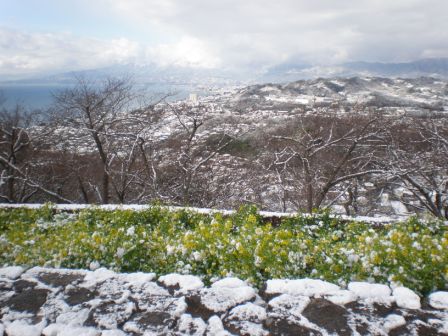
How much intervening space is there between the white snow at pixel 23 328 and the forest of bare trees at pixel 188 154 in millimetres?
7416

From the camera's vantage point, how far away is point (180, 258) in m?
3.82

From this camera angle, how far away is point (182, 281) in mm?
3271

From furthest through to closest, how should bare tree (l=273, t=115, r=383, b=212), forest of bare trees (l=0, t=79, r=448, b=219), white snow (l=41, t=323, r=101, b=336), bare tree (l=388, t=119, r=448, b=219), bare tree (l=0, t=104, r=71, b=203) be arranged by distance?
bare tree (l=0, t=104, r=71, b=203)
bare tree (l=273, t=115, r=383, b=212)
forest of bare trees (l=0, t=79, r=448, b=219)
bare tree (l=388, t=119, r=448, b=219)
white snow (l=41, t=323, r=101, b=336)

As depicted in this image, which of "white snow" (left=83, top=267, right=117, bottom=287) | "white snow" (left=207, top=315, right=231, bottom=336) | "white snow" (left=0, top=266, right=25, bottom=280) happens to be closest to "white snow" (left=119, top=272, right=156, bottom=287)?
"white snow" (left=83, top=267, right=117, bottom=287)

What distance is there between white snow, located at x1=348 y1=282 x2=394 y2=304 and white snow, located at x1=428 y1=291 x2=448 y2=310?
328 millimetres

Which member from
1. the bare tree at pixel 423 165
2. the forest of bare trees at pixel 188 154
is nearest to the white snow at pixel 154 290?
the forest of bare trees at pixel 188 154

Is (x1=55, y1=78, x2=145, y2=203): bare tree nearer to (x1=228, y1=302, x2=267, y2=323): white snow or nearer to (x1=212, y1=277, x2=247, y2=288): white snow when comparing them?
(x1=212, y1=277, x2=247, y2=288): white snow

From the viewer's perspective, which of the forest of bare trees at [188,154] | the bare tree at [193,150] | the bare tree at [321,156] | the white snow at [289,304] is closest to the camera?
the white snow at [289,304]

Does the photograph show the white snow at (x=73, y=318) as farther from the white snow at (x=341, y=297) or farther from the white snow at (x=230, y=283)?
the white snow at (x=341, y=297)

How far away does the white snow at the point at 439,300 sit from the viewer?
104 inches

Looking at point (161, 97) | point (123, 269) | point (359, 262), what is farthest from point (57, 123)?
point (359, 262)

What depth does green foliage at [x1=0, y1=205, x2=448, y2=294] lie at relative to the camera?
10.3ft

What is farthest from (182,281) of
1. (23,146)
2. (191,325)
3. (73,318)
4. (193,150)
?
(23,146)

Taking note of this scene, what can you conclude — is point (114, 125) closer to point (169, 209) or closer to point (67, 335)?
point (169, 209)
